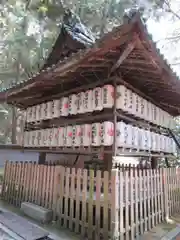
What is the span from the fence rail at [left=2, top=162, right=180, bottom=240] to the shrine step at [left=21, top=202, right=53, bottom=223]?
150mm

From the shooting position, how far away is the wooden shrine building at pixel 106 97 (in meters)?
4.04

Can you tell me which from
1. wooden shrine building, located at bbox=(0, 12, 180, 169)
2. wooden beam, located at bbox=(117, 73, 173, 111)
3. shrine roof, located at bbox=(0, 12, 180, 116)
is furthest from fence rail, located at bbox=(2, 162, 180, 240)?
shrine roof, located at bbox=(0, 12, 180, 116)

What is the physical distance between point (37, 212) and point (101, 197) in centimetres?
189

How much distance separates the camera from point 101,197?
4.36 meters

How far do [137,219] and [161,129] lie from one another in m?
3.79

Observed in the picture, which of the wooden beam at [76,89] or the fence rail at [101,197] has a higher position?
the wooden beam at [76,89]

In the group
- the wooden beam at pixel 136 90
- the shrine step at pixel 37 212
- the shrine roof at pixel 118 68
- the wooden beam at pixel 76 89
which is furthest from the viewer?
the wooden beam at pixel 76 89

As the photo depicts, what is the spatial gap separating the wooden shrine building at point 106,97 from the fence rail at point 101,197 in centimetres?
71

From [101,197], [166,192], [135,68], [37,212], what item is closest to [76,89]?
[135,68]

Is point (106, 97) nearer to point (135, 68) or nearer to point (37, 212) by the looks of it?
point (135, 68)

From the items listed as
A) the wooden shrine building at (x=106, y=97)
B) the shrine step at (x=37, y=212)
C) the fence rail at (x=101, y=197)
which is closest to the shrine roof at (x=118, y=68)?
the wooden shrine building at (x=106, y=97)

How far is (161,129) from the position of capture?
7.57 m

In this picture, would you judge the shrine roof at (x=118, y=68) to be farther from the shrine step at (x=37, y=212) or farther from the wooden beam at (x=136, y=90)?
the shrine step at (x=37, y=212)

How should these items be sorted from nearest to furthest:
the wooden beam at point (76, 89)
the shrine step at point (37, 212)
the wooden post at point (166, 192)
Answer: the shrine step at point (37, 212)
the wooden beam at point (76, 89)
the wooden post at point (166, 192)
